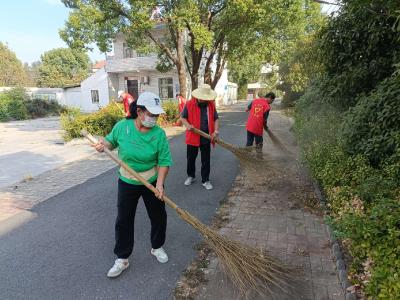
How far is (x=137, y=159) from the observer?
3.06 m

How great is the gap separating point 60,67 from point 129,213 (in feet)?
201

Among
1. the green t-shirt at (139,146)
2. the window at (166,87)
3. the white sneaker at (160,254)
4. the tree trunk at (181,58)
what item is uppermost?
the tree trunk at (181,58)

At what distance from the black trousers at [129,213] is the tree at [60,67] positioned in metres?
55.9

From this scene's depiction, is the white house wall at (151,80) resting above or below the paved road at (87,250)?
above

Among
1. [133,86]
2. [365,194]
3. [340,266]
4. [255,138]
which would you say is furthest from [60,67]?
[340,266]

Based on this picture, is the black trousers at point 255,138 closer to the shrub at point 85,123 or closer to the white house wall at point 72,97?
the shrub at point 85,123

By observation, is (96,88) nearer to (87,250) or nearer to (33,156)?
(33,156)

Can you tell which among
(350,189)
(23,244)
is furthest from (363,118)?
(23,244)

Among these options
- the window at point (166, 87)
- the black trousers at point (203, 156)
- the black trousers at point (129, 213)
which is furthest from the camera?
the window at point (166, 87)

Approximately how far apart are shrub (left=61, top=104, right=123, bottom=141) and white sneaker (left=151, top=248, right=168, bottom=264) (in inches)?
351

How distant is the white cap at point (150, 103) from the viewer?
2895mm

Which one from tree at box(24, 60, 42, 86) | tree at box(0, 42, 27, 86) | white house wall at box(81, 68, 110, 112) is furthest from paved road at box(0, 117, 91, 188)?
tree at box(24, 60, 42, 86)

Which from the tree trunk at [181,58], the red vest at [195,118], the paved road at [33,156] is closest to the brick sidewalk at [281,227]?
the red vest at [195,118]

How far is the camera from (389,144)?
162 inches
